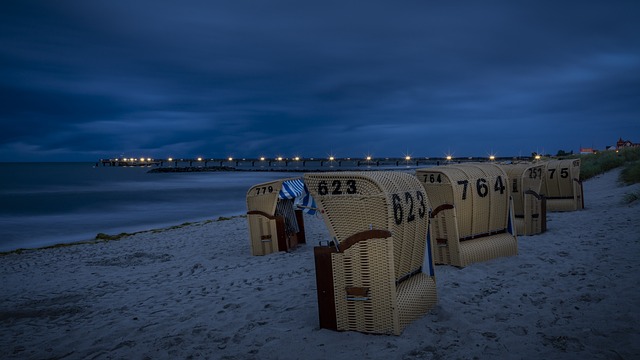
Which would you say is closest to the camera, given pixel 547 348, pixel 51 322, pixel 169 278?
pixel 547 348

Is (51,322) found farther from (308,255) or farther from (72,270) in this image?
(308,255)

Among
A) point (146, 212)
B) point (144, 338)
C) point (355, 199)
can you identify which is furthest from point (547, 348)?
point (146, 212)

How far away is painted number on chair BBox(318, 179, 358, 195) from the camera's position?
5.09 metres

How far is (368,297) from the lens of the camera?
490cm

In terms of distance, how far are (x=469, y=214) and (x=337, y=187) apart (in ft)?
12.9

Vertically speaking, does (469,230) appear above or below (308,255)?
above

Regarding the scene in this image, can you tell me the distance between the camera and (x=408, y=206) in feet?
17.4

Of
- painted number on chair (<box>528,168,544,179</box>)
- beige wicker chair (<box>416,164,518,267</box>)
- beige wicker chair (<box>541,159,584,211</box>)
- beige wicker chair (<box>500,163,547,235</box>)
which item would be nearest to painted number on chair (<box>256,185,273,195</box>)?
beige wicker chair (<box>416,164,518,267</box>)

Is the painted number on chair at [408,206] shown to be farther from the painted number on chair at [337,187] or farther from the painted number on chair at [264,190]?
the painted number on chair at [264,190]

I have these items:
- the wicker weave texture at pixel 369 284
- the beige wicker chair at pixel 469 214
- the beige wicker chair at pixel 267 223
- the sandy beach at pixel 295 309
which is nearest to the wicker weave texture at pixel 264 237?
the beige wicker chair at pixel 267 223

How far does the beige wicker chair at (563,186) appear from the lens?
1428 cm

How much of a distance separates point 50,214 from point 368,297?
31426mm

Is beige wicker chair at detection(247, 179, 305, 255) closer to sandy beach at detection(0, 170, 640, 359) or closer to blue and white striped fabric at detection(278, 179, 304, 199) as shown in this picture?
blue and white striped fabric at detection(278, 179, 304, 199)

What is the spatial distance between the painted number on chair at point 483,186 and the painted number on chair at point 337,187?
11.9ft
